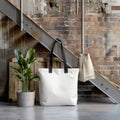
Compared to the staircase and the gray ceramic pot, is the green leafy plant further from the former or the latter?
the staircase

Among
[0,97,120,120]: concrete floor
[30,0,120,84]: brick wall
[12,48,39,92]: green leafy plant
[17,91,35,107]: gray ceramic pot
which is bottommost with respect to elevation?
[0,97,120,120]: concrete floor

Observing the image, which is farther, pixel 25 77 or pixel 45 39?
pixel 45 39

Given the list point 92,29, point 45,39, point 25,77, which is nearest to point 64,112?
point 25,77

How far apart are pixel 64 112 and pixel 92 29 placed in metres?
1.80

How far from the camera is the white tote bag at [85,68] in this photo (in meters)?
4.99

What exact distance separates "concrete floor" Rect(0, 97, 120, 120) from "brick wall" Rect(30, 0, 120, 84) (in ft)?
2.97

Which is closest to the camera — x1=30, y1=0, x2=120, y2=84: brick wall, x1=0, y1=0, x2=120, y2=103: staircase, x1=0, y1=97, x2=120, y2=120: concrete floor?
x1=0, y1=97, x2=120, y2=120: concrete floor

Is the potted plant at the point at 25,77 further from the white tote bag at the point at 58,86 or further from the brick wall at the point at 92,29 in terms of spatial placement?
the brick wall at the point at 92,29

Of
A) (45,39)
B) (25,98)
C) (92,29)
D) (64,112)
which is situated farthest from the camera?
(92,29)

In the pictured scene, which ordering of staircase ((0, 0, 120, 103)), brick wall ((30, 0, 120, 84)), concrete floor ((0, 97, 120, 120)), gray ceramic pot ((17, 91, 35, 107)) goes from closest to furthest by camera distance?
concrete floor ((0, 97, 120, 120)) → gray ceramic pot ((17, 91, 35, 107)) → staircase ((0, 0, 120, 103)) → brick wall ((30, 0, 120, 84))

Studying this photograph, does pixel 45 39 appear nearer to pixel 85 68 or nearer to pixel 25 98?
pixel 85 68

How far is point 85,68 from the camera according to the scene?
504cm

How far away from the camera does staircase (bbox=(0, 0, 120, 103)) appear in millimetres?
4977

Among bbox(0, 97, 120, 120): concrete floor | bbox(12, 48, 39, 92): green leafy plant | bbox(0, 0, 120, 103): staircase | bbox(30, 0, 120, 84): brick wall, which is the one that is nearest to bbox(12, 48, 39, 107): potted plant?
bbox(12, 48, 39, 92): green leafy plant
